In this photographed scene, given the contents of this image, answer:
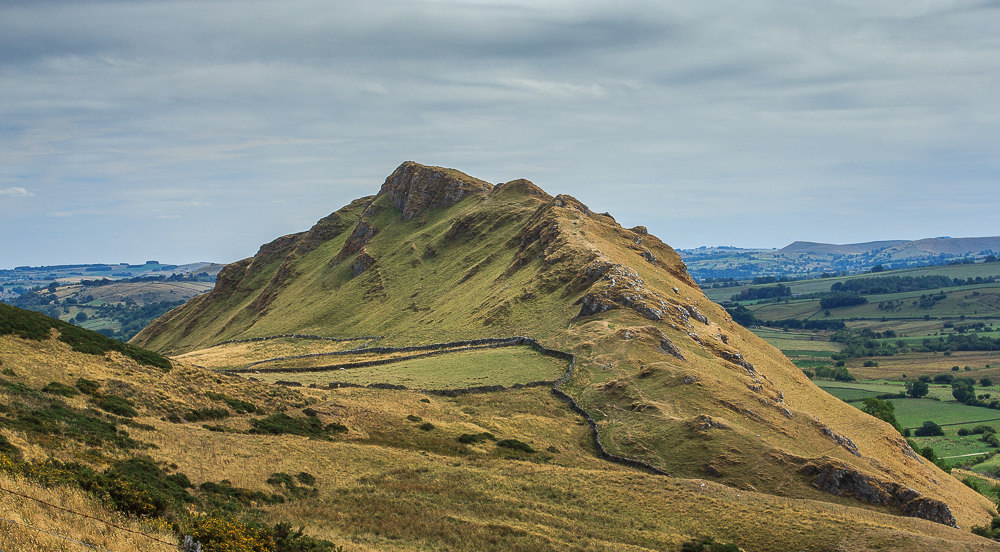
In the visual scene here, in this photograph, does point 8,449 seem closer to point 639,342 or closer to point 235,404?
point 235,404

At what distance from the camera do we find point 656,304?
9638 cm

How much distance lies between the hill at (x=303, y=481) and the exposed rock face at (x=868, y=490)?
2.74 m

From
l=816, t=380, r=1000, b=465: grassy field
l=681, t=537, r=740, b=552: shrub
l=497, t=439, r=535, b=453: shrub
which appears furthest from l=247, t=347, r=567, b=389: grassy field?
l=816, t=380, r=1000, b=465: grassy field

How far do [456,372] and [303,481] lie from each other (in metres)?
45.8

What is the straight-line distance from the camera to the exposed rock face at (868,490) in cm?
5422

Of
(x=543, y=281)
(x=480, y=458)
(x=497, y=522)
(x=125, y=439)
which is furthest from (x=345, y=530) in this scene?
(x=543, y=281)

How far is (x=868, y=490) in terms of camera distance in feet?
182

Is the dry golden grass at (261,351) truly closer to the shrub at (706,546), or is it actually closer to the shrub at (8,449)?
the shrub at (8,449)

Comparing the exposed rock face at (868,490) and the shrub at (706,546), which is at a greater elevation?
the shrub at (706,546)

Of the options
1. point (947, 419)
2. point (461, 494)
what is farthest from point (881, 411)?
point (461, 494)

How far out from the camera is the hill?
29594 millimetres

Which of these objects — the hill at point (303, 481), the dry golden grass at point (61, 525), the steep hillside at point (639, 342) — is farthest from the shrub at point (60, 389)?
the steep hillside at point (639, 342)

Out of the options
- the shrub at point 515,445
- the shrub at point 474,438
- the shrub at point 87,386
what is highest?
the shrub at point 87,386

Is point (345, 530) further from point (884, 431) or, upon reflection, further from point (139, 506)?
point (884, 431)
